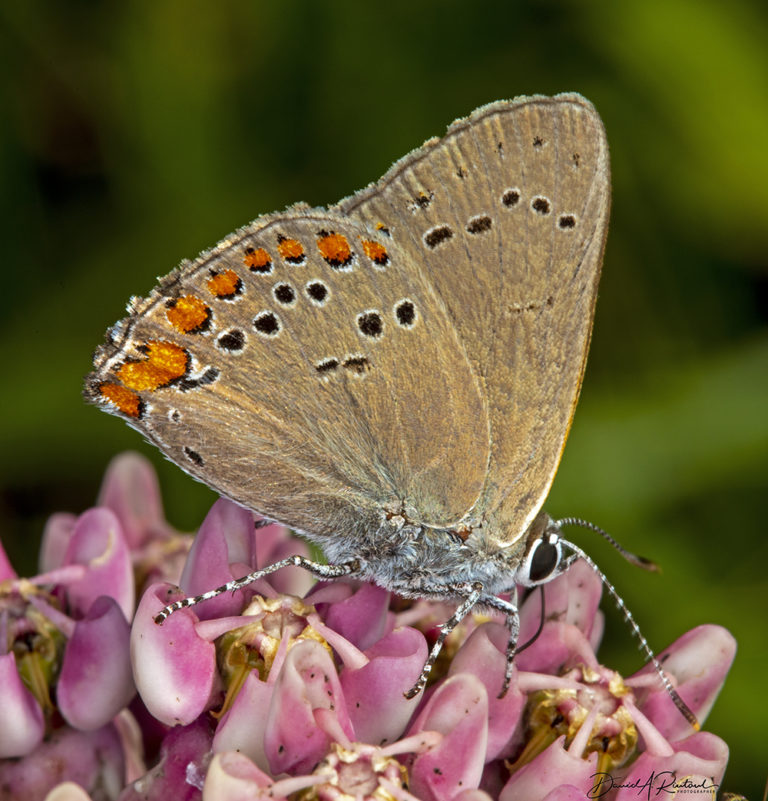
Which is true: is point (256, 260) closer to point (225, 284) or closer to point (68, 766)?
point (225, 284)

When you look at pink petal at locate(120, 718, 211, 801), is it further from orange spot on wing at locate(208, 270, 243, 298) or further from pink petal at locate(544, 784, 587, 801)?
orange spot on wing at locate(208, 270, 243, 298)

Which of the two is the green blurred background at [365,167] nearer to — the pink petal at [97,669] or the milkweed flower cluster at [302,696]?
the milkweed flower cluster at [302,696]

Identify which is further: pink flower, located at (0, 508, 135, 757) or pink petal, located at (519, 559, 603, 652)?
pink petal, located at (519, 559, 603, 652)

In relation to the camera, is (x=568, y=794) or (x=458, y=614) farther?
(x=458, y=614)

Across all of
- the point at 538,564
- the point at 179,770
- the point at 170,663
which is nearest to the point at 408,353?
the point at 538,564

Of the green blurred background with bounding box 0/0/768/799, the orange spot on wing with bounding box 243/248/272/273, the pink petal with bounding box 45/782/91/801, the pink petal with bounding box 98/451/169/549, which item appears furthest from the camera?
the green blurred background with bounding box 0/0/768/799

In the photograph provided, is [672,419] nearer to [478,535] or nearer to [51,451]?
[478,535]

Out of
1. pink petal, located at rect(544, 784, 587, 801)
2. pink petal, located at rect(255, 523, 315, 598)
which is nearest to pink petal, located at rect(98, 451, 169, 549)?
pink petal, located at rect(255, 523, 315, 598)
